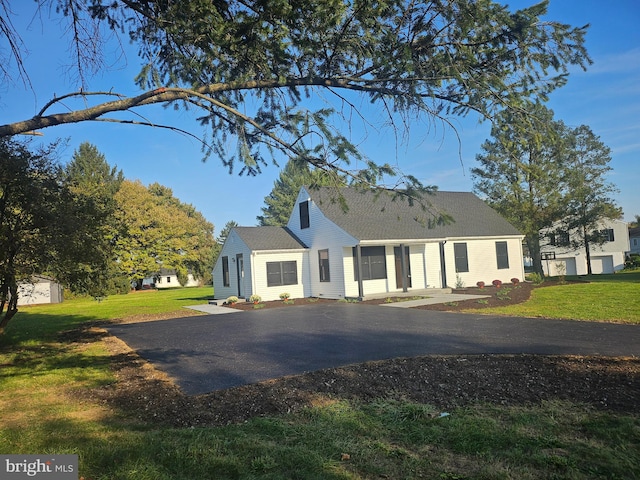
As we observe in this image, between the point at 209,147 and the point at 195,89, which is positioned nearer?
the point at 195,89

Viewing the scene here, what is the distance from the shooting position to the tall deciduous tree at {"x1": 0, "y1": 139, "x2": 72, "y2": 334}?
8.11 m

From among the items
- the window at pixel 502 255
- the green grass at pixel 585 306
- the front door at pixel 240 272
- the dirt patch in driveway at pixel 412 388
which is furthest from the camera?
the window at pixel 502 255

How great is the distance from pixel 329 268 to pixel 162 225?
1134 inches

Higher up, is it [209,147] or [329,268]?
[209,147]

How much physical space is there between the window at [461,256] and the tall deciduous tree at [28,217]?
732 inches

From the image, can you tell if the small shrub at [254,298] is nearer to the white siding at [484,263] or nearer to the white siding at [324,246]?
the white siding at [324,246]

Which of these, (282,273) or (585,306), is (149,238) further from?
(585,306)

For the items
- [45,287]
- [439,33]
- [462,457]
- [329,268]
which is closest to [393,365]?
[462,457]

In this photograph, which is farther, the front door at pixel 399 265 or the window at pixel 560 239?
the window at pixel 560 239

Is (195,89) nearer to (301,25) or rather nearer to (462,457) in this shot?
(301,25)

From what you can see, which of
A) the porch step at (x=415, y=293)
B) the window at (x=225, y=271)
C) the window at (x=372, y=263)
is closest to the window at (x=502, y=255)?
the porch step at (x=415, y=293)

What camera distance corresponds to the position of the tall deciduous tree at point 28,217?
8.11m

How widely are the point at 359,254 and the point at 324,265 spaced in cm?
276

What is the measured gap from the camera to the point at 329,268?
69.2 feet
